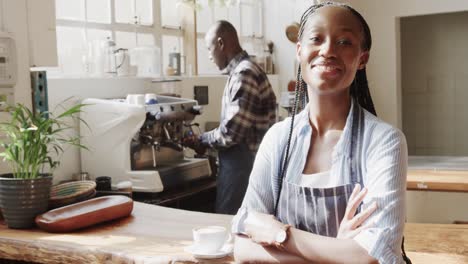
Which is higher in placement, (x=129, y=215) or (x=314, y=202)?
(x=314, y=202)

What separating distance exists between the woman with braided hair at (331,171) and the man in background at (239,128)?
5.92 feet

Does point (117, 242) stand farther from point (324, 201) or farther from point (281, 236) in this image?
point (324, 201)

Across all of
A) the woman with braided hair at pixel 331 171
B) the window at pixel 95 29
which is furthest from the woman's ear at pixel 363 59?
the window at pixel 95 29

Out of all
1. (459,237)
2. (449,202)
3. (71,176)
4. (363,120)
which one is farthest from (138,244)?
(449,202)

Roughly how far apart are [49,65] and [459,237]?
76.4 inches

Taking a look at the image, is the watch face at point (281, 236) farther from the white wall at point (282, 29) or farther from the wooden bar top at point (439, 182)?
the white wall at point (282, 29)

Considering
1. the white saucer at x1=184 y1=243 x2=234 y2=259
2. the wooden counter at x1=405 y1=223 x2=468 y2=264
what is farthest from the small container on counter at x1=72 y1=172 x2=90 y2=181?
the wooden counter at x1=405 y1=223 x2=468 y2=264

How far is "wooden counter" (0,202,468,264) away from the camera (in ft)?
6.27

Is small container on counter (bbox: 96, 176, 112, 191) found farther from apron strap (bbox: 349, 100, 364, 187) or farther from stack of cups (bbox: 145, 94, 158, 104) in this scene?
apron strap (bbox: 349, 100, 364, 187)

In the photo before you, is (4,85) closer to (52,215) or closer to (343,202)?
(52,215)

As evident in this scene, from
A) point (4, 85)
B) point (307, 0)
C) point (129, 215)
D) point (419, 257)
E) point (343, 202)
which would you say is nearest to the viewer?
point (343, 202)

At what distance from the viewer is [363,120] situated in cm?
151

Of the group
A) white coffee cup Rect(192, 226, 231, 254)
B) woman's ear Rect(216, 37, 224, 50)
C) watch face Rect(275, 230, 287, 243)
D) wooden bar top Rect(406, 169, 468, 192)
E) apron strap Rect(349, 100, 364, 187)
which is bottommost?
wooden bar top Rect(406, 169, 468, 192)

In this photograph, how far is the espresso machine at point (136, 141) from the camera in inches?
125
